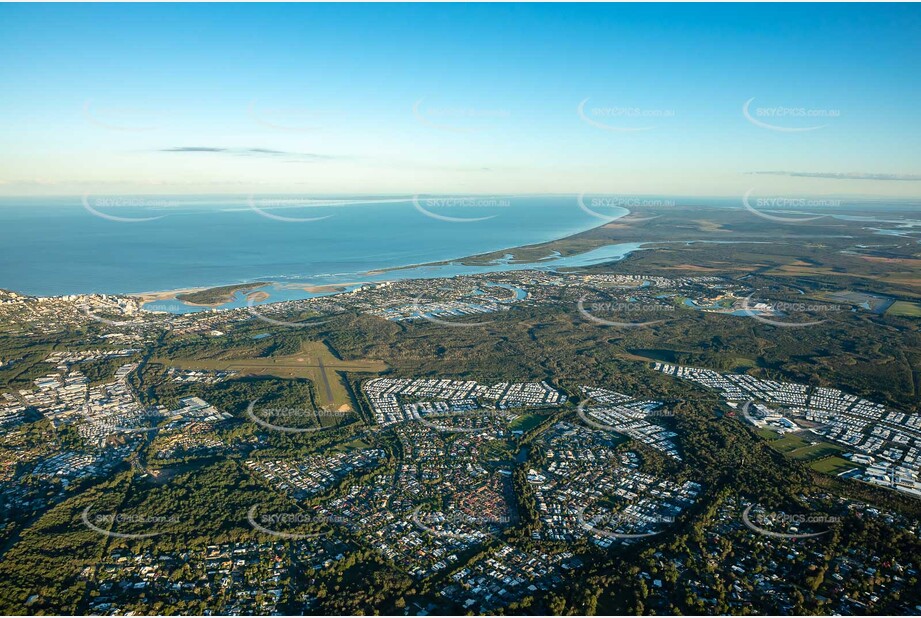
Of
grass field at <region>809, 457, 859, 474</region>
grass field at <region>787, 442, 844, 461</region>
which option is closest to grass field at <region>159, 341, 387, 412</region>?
grass field at <region>787, 442, 844, 461</region>

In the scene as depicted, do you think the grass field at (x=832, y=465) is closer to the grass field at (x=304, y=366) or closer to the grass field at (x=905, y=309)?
the grass field at (x=304, y=366)

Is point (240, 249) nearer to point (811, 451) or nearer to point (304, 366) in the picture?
point (304, 366)

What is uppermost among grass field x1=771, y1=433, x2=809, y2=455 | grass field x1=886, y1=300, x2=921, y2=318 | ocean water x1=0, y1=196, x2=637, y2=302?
grass field x1=886, y1=300, x2=921, y2=318

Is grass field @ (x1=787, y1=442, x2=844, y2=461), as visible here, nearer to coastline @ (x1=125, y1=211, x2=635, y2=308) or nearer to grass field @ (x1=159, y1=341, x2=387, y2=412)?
grass field @ (x1=159, y1=341, x2=387, y2=412)

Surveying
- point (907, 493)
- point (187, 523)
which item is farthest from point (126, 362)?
point (907, 493)

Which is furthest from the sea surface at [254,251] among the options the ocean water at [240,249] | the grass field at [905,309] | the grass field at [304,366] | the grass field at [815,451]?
the grass field at [815,451]
